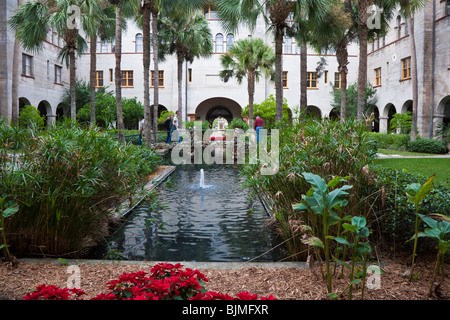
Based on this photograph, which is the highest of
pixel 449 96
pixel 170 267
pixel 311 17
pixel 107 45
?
pixel 107 45

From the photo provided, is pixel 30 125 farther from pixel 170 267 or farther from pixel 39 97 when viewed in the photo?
pixel 39 97

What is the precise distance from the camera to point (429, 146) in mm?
19406

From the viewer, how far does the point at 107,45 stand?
32.7 metres

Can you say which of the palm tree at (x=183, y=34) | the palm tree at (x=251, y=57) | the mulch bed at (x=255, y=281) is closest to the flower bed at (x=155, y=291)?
the mulch bed at (x=255, y=281)

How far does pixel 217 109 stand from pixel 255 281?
33.7m

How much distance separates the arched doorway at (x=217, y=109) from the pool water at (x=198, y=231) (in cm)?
2813

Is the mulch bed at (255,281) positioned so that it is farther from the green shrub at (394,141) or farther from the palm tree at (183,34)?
the palm tree at (183,34)

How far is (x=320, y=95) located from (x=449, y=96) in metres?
12.7

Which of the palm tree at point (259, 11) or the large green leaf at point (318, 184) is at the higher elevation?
the palm tree at point (259, 11)

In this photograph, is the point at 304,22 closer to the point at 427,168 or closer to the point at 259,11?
the point at 259,11

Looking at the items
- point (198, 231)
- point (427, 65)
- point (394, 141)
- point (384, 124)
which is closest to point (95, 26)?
point (198, 231)

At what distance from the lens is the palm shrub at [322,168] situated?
394cm

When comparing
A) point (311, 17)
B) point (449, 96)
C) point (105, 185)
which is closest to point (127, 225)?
point (105, 185)

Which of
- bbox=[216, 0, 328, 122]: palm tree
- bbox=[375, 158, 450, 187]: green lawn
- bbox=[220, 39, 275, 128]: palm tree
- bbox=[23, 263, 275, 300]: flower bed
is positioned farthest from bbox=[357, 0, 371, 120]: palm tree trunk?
bbox=[23, 263, 275, 300]: flower bed
